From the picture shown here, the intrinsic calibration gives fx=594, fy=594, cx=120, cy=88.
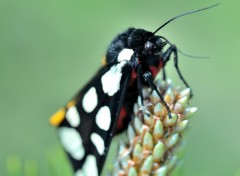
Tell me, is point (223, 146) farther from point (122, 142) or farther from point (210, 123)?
point (122, 142)

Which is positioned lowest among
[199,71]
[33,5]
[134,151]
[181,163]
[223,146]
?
[223,146]

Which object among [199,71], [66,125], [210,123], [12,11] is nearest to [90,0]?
[12,11]

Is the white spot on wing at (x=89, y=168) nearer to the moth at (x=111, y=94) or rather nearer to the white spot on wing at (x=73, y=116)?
the moth at (x=111, y=94)

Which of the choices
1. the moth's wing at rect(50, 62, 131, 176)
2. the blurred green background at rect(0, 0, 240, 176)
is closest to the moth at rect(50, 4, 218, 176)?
the moth's wing at rect(50, 62, 131, 176)

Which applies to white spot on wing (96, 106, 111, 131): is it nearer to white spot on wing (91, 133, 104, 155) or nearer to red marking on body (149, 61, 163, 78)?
white spot on wing (91, 133, 104, 155)

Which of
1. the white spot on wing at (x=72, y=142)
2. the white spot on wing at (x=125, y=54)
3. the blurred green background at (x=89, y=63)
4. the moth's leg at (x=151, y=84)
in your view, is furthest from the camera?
the blurred green background at (x=89, y=63)

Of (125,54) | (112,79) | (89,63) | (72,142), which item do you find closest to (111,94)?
(112,79)

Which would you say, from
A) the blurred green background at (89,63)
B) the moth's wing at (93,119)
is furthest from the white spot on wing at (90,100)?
the blurred green background at (89,63)
